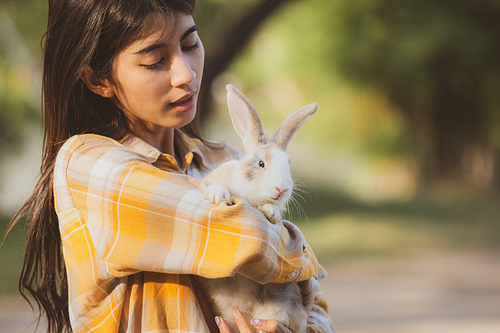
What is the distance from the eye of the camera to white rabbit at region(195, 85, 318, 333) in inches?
70.2

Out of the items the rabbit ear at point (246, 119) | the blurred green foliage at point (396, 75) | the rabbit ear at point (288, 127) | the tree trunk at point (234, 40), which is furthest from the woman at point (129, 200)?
the blurred green foliage at point (396, 75)

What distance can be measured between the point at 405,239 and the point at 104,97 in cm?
718

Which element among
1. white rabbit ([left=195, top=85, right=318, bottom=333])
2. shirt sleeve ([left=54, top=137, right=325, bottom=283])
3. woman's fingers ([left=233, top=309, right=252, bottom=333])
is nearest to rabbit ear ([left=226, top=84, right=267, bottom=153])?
white rabbit ([left=195, top=85, right=318, bottom=333])

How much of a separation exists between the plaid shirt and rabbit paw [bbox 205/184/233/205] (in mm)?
23

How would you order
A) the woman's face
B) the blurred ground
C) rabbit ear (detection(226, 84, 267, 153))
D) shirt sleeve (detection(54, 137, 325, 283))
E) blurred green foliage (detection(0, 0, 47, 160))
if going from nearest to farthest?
shirt sleeve (detection(54, 137, 325, 283))
the woman's face
rabbit ear (detection(226, 84, 267, 153))
the blurred ground
blurred green foliage (detection(0, 0, 47, 160))

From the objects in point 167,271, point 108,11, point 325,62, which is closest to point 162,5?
point 108,11

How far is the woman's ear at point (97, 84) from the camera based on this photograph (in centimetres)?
187

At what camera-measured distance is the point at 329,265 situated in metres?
7.17

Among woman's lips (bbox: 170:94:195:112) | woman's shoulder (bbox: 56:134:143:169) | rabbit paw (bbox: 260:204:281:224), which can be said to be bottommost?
woman's shoulder (bbox: 56:134:143:169)

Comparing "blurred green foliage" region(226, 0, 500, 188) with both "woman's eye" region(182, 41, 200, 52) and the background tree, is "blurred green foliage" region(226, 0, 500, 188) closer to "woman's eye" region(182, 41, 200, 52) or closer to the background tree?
the background tree

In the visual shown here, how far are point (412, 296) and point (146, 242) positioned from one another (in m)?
5.28

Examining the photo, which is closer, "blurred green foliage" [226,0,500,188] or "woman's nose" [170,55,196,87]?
"woman's nose" [170,55,196,87]

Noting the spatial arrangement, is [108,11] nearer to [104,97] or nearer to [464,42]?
[104,97]

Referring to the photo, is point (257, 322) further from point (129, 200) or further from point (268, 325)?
point (129, 200)
